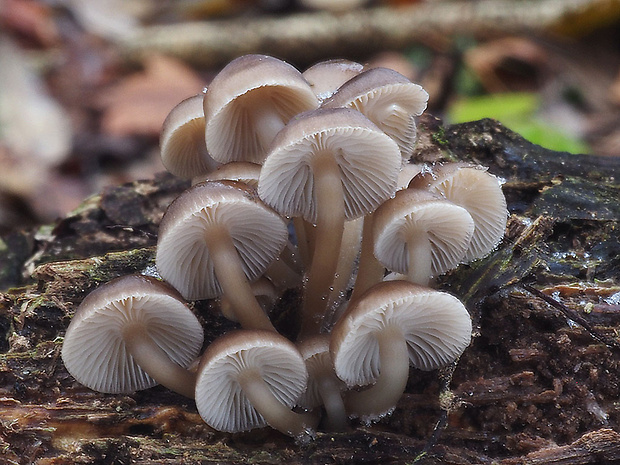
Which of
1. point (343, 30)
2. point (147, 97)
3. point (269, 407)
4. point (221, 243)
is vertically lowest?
point (269, 407)

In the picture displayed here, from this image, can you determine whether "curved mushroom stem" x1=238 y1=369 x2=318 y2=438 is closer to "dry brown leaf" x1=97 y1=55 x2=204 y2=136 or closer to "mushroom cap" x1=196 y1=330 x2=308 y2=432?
"mushroom cap" x1=196 y1=330 x2=308 y2=432

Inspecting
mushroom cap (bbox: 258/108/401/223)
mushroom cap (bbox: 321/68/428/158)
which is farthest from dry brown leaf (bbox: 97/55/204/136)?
mushroom cap (bbox: 258/108/401/223)

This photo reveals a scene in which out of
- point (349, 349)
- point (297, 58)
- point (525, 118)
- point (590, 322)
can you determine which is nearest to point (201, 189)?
point (349, 349)

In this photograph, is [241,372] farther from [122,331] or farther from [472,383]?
[472,383]

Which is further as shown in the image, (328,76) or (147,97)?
(147,97)

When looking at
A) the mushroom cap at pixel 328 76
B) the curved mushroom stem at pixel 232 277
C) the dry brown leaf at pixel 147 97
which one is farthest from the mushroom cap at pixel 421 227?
the dry brown leaf at pixel 147 97

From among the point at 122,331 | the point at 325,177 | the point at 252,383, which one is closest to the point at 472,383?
the point at 252,383

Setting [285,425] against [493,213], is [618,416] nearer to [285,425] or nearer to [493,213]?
[493,213]
